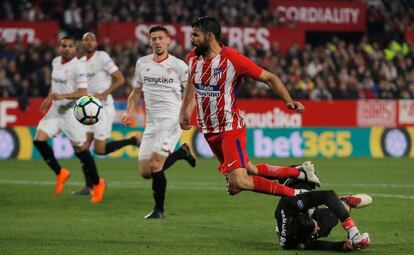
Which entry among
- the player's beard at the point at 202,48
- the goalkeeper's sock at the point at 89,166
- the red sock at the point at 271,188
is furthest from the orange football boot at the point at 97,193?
the red sock at the point at 271,188

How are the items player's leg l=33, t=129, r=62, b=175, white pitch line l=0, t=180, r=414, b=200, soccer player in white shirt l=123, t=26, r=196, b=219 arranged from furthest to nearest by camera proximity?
white pitch line l=0, t=180, r=414, b=200 → player's leg l=33, t=129, r=62, b=175 → soccer player in white shirt l=123, t=26, r=196, b=219

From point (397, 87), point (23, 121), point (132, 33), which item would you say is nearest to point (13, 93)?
point (23, 121)

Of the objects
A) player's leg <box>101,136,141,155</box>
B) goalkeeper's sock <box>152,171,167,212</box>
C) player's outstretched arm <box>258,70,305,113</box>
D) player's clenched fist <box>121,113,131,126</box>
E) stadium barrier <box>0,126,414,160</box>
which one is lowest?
stadium barrier <box>0,126,414,160</box>

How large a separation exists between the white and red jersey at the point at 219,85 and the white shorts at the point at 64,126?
5104mm

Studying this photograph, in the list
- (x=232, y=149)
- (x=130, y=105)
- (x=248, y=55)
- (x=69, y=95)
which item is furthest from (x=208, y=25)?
(x=248, y=55)

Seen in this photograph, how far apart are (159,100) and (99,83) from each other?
366 centimetres

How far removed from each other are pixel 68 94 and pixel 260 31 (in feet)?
64.9

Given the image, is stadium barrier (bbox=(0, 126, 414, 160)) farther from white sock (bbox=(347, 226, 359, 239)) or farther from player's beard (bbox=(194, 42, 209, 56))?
white sock (bbox=(347, 226, 359, 239))

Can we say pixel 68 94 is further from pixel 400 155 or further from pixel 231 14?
pixel 231 14

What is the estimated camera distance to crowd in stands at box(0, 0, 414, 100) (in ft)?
87.4

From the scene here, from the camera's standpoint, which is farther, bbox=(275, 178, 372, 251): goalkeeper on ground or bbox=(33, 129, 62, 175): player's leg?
bbox=(33, 129, 62, 175): player's leg

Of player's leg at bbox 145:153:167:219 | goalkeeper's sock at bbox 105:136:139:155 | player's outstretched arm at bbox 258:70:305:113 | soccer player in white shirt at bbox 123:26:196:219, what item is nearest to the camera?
player's outstretched arm at bbox 258:70:305:113

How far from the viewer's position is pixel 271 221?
448 inches

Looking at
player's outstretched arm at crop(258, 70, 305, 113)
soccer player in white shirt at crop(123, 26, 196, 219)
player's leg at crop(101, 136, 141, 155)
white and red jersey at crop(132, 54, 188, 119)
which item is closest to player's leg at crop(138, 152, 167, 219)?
soccer player in white shirt at crop(123, 26, 196, 219)
